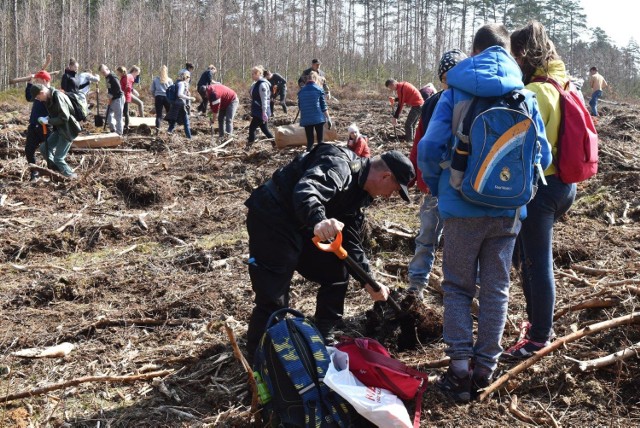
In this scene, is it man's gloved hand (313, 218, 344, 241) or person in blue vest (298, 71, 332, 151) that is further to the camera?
person in blue vest (298, 71, 332, 151)

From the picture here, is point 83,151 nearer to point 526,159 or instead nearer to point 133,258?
point 133,258

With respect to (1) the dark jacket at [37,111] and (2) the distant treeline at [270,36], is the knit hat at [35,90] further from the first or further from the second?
(2) the distant treeline at [270,36]

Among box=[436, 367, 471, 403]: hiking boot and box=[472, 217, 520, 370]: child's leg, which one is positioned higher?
box=[472, 217, 520, 370]: child's leg

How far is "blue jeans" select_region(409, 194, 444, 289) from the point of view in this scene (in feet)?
16.3

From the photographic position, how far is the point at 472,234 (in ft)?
10.5

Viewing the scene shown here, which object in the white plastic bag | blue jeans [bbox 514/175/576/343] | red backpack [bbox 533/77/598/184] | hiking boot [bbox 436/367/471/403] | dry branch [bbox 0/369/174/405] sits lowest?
dry branch [bbox 0/369/174/405]

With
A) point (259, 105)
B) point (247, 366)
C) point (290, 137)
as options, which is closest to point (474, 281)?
point (247, 366)

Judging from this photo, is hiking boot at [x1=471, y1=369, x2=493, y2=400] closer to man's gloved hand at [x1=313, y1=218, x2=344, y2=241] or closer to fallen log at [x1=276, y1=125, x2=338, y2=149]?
man's gloved hand at [x1=313, y1=218, x2=344, y2=241]

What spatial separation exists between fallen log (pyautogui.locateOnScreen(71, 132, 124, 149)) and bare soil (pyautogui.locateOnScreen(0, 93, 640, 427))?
2.38 m

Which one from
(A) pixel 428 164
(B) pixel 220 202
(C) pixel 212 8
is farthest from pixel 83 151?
(C) pixel 212 8

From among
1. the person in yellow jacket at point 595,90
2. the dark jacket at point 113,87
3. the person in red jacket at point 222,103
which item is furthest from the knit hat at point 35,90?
the person in yellow jacket at point 595,90

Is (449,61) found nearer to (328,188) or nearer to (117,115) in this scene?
(328,188)

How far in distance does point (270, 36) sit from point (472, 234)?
4804cm

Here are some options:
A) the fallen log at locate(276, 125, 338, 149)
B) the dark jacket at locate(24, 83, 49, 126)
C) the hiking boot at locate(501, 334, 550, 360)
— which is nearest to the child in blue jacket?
the hiking boot at locate(501, 334, 550, 360)
